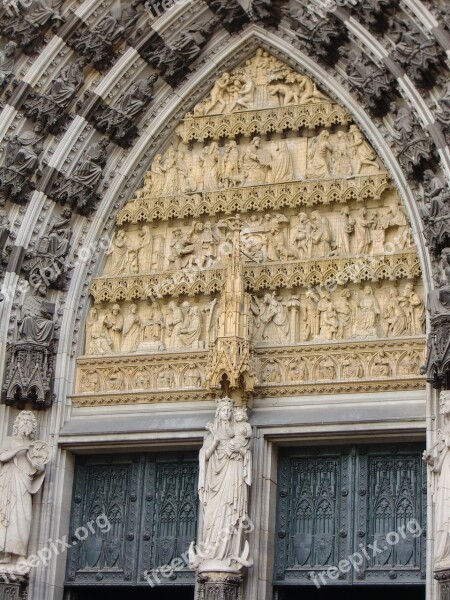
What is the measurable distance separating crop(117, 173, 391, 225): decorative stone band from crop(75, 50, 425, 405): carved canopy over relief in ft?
0.06

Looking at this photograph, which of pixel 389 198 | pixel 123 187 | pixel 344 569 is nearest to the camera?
pixel 344 569

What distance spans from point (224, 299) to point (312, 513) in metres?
2.70

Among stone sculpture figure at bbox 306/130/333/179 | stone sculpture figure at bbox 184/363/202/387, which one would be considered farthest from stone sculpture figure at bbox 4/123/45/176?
stone sculpture figure at bbox 306/130/333/179

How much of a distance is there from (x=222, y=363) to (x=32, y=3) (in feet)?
17.4

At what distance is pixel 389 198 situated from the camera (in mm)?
16344

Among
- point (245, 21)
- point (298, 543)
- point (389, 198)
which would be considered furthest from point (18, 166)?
point (298, 543)

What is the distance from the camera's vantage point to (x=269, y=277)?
644 inches

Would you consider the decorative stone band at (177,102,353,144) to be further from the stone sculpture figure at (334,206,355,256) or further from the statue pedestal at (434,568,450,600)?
the statue pedestal at (434,568,450,600)

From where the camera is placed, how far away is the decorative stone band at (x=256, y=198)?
645 inches

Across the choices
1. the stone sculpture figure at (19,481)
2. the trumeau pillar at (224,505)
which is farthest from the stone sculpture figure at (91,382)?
the trumeau pillar at (224,505)

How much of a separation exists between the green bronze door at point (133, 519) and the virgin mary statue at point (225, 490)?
0.86 metres

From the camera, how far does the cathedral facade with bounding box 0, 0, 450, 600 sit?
15125 mm

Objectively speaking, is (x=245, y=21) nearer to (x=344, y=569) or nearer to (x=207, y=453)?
(x=207, y=453)

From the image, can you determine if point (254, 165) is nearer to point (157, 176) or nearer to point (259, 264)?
point (157, 176)
